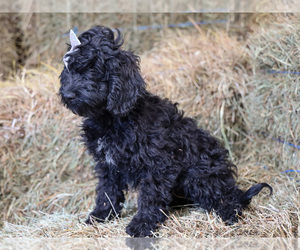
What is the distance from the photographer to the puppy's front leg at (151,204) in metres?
2.59

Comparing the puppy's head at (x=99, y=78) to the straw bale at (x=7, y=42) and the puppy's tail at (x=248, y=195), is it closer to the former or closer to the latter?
the puppy's tail at (x=248, y=195)

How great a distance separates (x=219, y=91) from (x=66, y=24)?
3.14 metres

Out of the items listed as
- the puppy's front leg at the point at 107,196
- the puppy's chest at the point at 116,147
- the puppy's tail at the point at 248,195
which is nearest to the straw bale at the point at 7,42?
the puppy's front leg at the point at 107,196

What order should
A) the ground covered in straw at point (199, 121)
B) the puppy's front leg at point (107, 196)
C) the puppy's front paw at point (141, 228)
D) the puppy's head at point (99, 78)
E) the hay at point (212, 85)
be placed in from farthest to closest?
the hay at point (212, 85) → the ground covered in straw at point (199, 121) → the puppy's front leg at point (107, 196) → the puppy's front paw at point (141, 228) → the puppy's head at point (99, 78)

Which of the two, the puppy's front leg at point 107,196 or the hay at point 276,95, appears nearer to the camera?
the puppy's front leg at point 107,196

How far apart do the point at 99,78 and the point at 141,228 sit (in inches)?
46.3

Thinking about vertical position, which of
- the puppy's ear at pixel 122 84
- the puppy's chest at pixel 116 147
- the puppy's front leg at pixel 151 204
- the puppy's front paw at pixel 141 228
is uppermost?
the puppy's ear at pixel 122 84

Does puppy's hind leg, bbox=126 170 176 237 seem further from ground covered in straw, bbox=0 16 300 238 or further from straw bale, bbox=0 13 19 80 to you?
straw bale, bbox=0 13 19 80

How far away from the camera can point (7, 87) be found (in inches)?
169

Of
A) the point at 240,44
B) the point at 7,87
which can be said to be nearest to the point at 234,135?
the point at 240,44

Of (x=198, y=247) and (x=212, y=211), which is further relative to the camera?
(x=212, y=211)

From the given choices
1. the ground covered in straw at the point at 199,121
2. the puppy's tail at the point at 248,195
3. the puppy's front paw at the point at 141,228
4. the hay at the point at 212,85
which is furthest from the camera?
the hay at the point at 212,85

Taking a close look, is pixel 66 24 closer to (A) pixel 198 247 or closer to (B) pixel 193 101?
(B) pixel 193 101

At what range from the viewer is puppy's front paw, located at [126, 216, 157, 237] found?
256 centimetres
